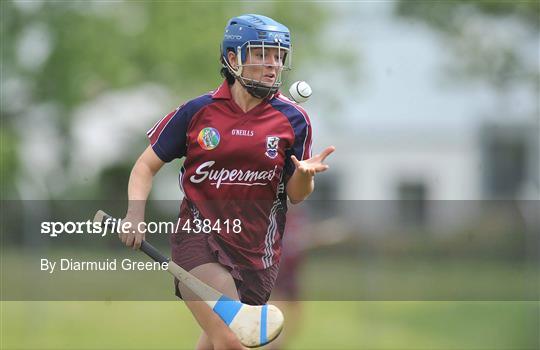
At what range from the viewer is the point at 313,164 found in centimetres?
644

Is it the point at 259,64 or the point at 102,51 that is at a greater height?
the point at 259,64

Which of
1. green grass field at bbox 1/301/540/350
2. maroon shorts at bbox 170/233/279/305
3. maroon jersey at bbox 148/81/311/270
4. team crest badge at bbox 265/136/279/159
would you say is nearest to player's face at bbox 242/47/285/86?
maroon jersey at bbox 148/81/311/270

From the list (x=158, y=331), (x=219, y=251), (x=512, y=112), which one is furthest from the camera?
(x=512, y=112)

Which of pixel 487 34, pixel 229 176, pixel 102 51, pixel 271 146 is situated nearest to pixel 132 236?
pixel 229 176

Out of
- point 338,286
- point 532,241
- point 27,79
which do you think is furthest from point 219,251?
point 27,79

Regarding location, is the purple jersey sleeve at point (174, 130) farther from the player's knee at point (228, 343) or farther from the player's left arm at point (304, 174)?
the player's knee at point (228, 343)

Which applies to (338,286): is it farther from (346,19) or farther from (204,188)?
(346,19)

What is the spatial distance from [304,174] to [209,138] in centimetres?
57

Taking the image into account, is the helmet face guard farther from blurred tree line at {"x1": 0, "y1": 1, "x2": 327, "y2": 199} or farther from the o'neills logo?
blurred tree line at {"x1": 0, "y1": 1, "x2": 327, "y2": 199}

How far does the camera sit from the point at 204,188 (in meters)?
6.69

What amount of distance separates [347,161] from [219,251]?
123 feet

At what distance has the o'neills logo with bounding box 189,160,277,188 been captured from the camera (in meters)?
6.65

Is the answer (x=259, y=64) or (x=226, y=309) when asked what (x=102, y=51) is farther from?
(x=226, y=309)

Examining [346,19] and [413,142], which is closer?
[346,19]
